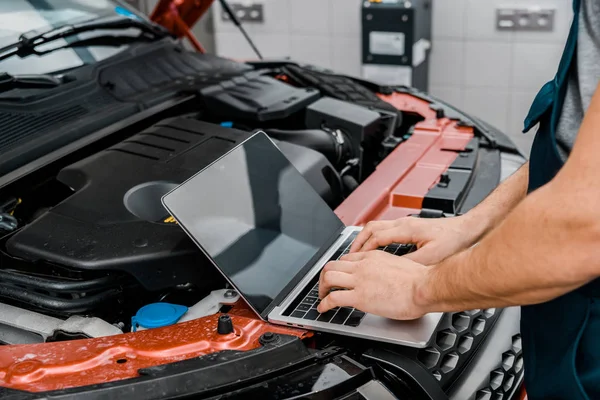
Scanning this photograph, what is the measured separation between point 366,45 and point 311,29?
1.70 ft

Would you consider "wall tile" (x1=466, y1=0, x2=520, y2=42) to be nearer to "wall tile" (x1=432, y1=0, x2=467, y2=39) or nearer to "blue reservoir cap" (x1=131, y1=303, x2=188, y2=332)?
"wall tile" (x1=432, y1=0, x2=467, y2=39)

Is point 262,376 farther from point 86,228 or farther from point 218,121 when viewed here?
point 218,121

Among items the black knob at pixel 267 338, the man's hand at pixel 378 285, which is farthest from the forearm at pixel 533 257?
the black knob at pixel 267 338

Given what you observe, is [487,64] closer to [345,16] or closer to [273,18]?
[345,16]

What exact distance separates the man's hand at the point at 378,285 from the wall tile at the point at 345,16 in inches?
120

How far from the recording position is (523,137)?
391 cm

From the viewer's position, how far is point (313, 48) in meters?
4.23

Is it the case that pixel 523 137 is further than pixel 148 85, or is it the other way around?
pixel 523 137

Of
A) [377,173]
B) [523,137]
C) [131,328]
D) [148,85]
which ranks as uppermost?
[148,85]

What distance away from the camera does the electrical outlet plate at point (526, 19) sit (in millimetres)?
3629

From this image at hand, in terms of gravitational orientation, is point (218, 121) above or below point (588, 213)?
below

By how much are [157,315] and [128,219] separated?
233 mm

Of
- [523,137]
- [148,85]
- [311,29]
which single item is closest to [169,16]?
[148,85]

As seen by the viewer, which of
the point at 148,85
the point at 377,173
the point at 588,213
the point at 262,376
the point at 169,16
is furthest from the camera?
the point at 169,16
